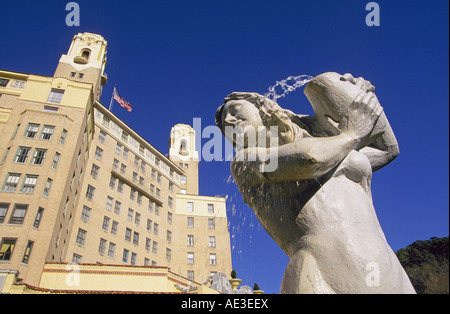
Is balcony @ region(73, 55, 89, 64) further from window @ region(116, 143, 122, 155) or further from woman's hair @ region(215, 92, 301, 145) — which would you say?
woman's hair @ region(215, 92, 301, 145)

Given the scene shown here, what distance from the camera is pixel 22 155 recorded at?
28141 mm

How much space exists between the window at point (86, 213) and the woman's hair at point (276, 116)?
123 feet

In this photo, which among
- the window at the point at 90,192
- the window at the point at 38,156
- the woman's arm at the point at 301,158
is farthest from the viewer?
the window at the point at 90,192

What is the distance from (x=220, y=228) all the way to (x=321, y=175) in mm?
50883

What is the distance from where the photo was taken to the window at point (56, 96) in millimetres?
34156

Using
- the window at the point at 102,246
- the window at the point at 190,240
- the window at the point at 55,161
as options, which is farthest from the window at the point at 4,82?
the window at the point at 190,240

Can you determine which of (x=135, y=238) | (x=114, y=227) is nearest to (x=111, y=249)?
(x=114, y=227)

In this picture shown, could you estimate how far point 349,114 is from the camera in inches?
88.4

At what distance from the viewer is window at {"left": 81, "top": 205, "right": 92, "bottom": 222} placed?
35594 millimetres

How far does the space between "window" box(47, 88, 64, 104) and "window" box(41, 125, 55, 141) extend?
4.70m

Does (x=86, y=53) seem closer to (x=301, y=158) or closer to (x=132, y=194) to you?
(x=132, y=194)

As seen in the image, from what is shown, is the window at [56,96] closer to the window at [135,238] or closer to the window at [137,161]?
the window at [137,161]

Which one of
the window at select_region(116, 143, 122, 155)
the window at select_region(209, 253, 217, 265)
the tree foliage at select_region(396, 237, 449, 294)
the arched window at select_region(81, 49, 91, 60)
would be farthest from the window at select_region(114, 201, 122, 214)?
the tree foliage at select_region(396, 237, 449, 294)

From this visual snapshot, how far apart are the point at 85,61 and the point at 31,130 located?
2557 cm
